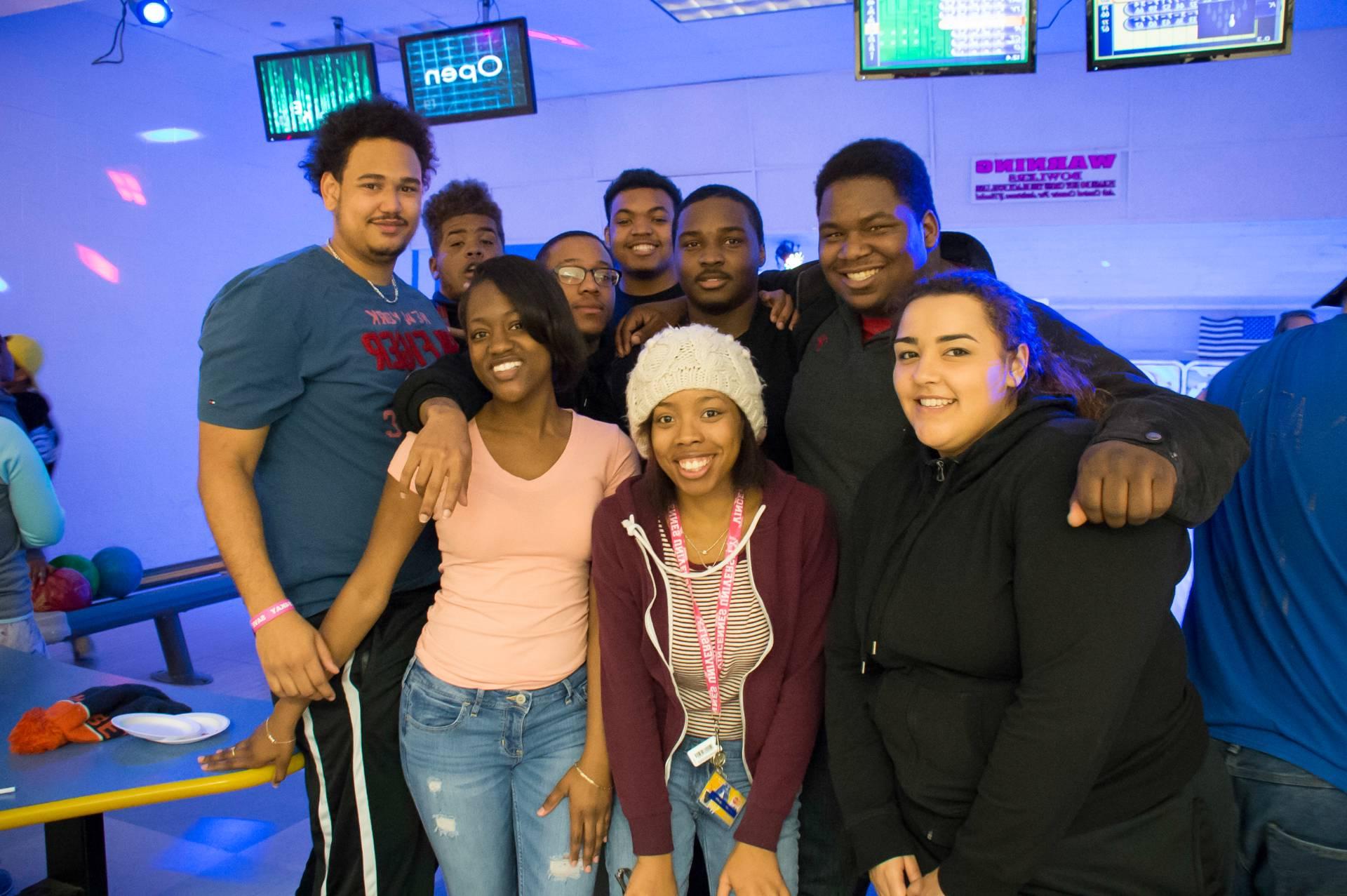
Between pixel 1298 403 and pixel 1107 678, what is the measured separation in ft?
1.86

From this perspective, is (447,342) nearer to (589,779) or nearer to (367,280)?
(367,280)

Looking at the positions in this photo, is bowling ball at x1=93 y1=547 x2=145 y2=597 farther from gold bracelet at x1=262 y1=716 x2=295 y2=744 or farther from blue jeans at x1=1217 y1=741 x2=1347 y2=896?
blue jeans at x1=1217 y1=741 x2=1347 y2=896

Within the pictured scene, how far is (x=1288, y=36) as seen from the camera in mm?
4086

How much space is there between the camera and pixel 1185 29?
4172 millimetres

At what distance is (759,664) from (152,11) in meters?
5.52

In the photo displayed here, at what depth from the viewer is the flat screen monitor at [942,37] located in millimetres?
4297

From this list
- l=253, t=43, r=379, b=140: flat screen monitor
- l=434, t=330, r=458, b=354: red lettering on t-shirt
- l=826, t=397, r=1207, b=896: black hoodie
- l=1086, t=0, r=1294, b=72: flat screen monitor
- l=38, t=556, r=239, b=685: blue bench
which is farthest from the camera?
l=253, t=43, r=379, b=140: flat screen monitor

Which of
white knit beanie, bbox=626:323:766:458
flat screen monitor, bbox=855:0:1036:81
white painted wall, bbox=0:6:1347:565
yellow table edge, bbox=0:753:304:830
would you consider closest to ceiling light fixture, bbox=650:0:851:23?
flat screen monitor, bbox=855:0:1036:81

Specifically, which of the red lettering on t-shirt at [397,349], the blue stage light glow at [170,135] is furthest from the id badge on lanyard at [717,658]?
the blue stage light glow at [170,135]

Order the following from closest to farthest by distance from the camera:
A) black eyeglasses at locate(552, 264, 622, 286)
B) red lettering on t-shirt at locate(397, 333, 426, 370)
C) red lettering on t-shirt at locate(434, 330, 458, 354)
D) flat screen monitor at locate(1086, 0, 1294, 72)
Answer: red lettering on t-shirt at locate(397, 333, 426, 370), red lettering on t-shirt at locate(434, 330, 458, 354), black eyeglasses at locate(552, 264, 622, 286), flat screen monitor at locate(1086, 0, 1294, 72)

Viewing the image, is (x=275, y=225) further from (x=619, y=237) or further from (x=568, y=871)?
(x=568, y=871)

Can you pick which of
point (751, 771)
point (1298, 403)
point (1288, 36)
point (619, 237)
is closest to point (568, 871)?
point (751, 771)

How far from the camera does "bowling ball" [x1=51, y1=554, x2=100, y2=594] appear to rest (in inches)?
192

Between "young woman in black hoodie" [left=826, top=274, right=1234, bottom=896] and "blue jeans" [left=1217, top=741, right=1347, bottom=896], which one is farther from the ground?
"young woman in black hoodie" [left=826, top=274, right=1234, bottom=896]
